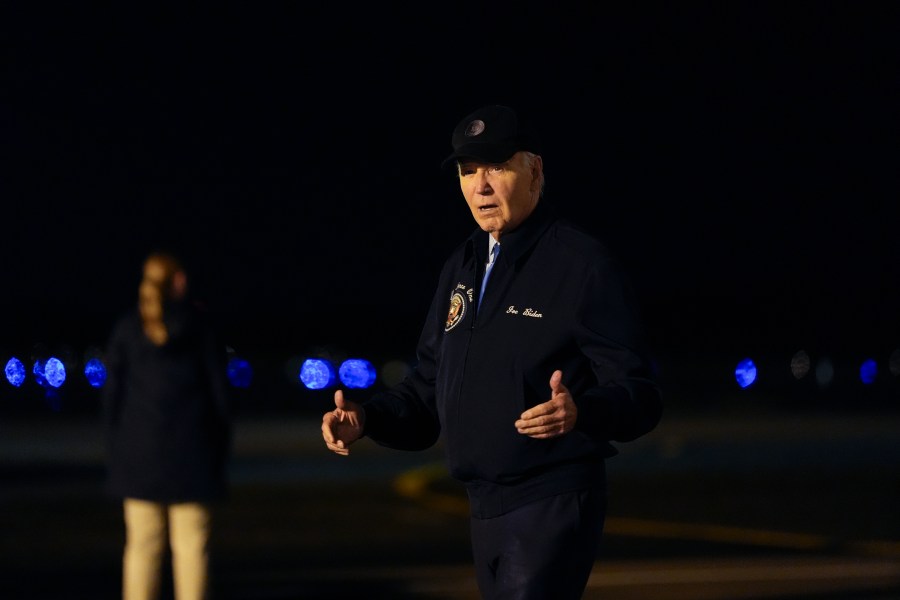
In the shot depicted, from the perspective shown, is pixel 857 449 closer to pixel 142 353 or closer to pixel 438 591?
pixel 438 591

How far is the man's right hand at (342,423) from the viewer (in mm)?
5234

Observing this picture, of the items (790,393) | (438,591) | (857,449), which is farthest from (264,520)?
(790,393)

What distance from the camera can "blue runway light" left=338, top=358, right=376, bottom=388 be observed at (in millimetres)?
84750

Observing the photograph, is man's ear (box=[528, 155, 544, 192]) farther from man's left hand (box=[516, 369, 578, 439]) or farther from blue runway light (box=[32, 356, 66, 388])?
blue runway light (box=[32, 356, 66, 388])

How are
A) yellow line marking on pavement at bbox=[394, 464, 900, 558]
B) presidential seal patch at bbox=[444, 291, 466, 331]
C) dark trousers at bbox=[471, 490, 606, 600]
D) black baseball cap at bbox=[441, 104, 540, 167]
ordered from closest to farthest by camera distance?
dark trousers at bbox=[471, 490, 606, 600] < black baseball cap at bbox=[441, 104, 540, 167] < presidential seal patch at bbox=[444, 291, 466, 331] < yellow line marking on pavement at bbox=[394, 464, 900, 558]

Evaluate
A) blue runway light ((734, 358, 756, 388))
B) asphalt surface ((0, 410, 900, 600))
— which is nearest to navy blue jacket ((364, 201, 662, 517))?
asphalt surface ((0, 410, 900, 600))

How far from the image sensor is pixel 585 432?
191 inches

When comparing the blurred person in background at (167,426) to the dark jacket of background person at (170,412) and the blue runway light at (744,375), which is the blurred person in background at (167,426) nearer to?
the dark jacket of background person at (170,412)

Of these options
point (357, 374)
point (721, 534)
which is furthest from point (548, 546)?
point (357, 374)

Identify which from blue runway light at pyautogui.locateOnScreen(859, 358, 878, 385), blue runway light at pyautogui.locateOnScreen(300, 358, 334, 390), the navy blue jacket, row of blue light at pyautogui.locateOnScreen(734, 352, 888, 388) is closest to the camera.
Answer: the navy blue jacket

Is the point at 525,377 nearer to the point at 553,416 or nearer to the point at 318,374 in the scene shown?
the point at 553,416

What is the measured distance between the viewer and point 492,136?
5238mm

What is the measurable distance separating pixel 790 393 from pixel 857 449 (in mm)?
Result: 31212

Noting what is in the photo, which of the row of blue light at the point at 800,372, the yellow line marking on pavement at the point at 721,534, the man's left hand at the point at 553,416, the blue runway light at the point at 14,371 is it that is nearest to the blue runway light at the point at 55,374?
the blue runway light at the point at 14,371
